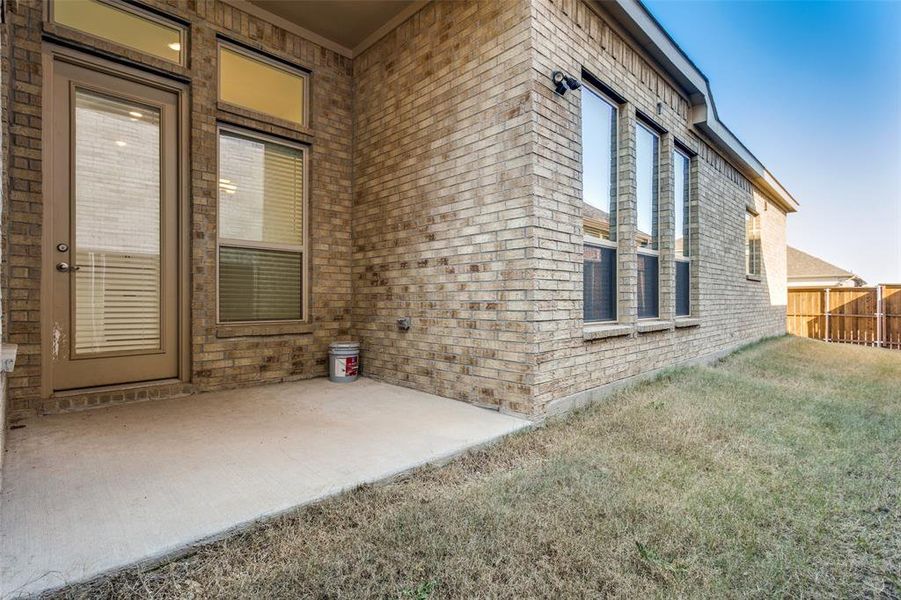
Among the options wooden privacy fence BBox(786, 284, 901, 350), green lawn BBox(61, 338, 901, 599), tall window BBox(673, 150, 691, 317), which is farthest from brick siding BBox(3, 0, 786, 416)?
wooden privacy fence BBox(786, 284, 901, 350)

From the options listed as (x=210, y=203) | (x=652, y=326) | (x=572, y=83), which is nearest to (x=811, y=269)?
(x=652, y=326)

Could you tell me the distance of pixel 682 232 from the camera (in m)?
6.21

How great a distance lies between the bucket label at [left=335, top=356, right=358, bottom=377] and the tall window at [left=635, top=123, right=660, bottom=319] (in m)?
3.47

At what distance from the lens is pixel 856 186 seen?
19.1 metres

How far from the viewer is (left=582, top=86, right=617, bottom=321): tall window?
4164mm

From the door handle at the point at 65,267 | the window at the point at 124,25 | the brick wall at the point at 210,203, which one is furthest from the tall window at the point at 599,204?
the door handle at the point at 65,267

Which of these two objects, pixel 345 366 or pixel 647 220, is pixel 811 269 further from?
pixel 345 366

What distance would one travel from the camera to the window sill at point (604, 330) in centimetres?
392

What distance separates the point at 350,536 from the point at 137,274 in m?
3.48

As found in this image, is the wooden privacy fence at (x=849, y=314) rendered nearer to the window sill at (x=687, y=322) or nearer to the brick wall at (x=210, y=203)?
the window sill at (x=687, y=322)

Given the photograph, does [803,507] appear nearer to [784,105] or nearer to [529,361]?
[529,361]

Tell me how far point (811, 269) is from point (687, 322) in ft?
79.0

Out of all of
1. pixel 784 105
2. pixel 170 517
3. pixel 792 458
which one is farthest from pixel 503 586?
pixel 784 105

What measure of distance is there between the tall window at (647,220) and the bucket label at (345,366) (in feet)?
11.4
